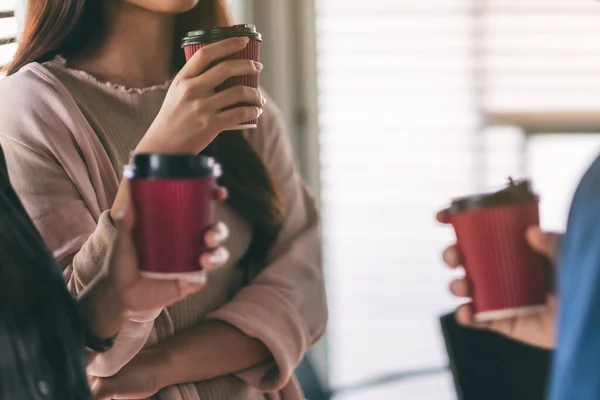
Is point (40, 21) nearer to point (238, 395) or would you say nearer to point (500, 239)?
point (238, 395)

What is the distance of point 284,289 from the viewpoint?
141cm

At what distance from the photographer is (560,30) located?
112 inches

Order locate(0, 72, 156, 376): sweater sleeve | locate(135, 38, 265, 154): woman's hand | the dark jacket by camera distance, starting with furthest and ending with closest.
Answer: locate(0, 72, 156, 376): sweater sleeve
locate(135, 38, 265, 154): woman's hand
the dark jacket

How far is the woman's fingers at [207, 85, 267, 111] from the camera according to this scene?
1021 millimetres

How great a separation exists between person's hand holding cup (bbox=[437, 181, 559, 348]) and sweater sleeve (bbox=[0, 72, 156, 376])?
45cm

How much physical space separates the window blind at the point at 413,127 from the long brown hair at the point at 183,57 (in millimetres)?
1446

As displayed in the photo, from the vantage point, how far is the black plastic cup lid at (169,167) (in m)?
A: 0.79

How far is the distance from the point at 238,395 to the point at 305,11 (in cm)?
181

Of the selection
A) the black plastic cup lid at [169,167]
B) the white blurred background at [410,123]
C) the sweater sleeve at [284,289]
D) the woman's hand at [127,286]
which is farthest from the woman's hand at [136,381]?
the white blurred background at [410,123]

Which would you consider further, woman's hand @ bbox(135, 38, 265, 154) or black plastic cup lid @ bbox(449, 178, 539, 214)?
woman's hand @ bbox(135, 38, 265, 154)

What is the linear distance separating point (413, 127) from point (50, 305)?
2.24 m

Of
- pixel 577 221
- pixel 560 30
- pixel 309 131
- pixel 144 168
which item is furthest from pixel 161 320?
pixel 560 30

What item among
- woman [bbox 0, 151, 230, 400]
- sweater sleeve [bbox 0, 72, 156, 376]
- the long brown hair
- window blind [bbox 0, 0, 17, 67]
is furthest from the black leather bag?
window blind [bbox 0, 0, 17, 67]

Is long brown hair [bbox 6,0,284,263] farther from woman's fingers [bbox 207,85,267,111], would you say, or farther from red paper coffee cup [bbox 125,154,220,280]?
red paper coffee cup [bbox 125,154,220,280]
